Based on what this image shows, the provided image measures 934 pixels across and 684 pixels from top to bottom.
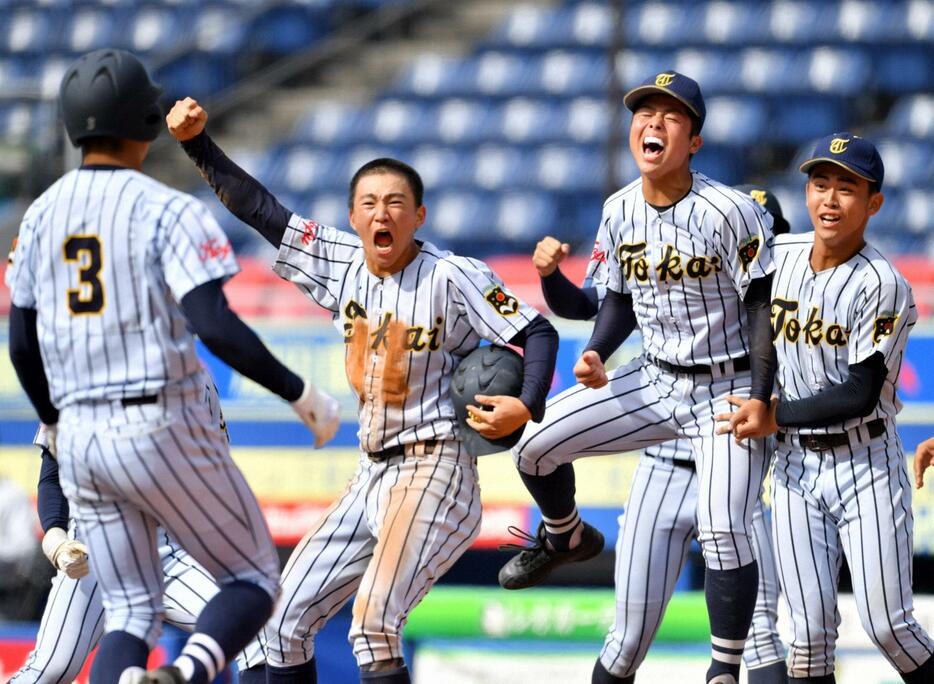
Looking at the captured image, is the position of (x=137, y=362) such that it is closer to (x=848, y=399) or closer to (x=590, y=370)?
(x=590, y=370)

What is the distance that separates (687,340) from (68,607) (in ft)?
7.08

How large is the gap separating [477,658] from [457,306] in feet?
11.8

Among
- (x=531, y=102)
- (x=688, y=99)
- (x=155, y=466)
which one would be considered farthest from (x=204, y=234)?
(x=531, y=102)

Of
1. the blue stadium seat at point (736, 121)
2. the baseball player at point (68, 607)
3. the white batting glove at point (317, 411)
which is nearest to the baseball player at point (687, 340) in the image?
the white batting glove at point (317, 411)

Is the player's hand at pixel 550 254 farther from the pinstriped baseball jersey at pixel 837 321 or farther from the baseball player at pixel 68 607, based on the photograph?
the baseball player at pixel 68 607

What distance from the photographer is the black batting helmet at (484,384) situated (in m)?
4.44

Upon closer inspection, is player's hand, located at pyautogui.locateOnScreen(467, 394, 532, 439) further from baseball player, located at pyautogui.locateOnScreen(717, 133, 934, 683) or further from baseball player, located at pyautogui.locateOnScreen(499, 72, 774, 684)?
baseball player, located at pyautogui.locateOnScreen(717, 133, 934, 683)

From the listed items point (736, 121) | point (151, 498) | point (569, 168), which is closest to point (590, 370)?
point (151, 498)

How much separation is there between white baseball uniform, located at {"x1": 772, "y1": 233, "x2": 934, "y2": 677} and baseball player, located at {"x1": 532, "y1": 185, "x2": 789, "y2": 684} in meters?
0.42

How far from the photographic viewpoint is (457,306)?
4.56 metres

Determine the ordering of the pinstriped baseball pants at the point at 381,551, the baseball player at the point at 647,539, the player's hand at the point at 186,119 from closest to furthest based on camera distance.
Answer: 1. the pinstriped baseball pants at the point at 381,551
2. the player's hand at the point at 186,119
3. the baseball player at the point at 647,539

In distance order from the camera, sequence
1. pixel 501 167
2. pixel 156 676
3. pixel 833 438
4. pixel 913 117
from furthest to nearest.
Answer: pixel 501 167 → pixel 913 117 → pixel 833 438 → pixel 156 676

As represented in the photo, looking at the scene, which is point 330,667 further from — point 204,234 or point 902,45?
point 902,45

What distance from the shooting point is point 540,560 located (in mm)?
5141
